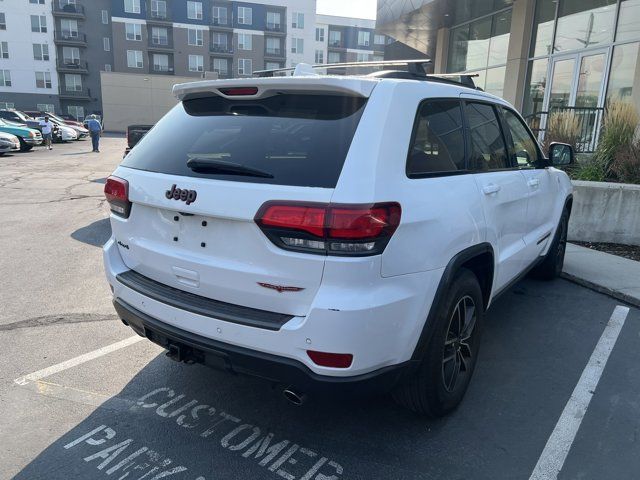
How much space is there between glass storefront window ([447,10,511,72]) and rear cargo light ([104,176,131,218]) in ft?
50.6

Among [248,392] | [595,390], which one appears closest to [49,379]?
[248,392]

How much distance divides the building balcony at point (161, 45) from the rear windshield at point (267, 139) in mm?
63948

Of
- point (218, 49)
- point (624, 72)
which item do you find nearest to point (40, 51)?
point (218, 49)

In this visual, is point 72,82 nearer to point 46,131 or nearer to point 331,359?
point 46,131

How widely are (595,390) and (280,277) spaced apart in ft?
8.19

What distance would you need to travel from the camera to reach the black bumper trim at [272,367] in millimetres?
2344

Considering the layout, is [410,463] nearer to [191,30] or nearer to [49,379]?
[49,379]

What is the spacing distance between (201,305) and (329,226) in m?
0.85

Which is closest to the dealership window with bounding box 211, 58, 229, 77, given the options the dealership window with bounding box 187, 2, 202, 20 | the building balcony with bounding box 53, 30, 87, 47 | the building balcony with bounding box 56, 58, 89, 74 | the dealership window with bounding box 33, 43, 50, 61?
the dealership window with bounding box 187, 2, 202, 20

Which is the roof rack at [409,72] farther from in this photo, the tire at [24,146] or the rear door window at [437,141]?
the tire at [24,146]

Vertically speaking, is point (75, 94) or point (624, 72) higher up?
point (75, 94)

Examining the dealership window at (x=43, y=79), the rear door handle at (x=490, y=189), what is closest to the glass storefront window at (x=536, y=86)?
the rear door handle at (x=490, y=189)

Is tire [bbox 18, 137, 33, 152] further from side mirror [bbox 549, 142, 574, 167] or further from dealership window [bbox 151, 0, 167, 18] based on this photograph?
dealership window [bbox 151, 0, 167, 18]

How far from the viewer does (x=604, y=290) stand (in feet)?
17.9
